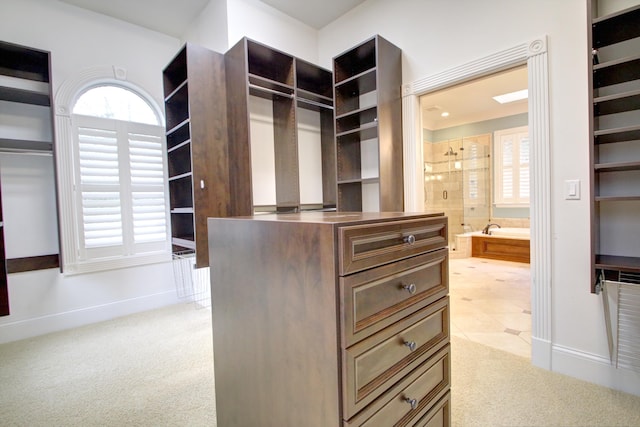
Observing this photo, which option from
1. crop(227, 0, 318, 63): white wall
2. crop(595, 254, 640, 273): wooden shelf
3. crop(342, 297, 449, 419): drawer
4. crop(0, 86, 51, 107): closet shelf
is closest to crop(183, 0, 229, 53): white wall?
crop(227, 0, 318, 63): white wall

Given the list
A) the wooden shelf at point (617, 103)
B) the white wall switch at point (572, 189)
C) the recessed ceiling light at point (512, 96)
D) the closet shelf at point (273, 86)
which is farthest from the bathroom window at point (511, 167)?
the closet shelf at point (273, 86)

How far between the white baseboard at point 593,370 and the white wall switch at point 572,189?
38.0 inches

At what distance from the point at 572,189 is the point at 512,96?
3.99m

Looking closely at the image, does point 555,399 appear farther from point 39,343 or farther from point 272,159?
point 39,343

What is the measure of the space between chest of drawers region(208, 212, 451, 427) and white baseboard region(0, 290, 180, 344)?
2532mm

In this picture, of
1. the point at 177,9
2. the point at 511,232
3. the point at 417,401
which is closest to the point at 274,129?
the point at 177,9

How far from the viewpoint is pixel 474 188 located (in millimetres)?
6242

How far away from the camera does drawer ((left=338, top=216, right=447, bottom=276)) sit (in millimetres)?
→ 784

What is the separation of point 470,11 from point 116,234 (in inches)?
151

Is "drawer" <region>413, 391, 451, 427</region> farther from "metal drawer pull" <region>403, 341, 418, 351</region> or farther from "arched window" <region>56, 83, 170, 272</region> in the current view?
"arched window" <region>56, 83, 170, 272</region>

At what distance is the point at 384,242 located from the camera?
90cm

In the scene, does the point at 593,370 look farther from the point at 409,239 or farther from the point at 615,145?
the point at 409,239

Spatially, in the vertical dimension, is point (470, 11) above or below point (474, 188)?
above

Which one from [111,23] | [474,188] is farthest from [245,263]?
[474,188]
